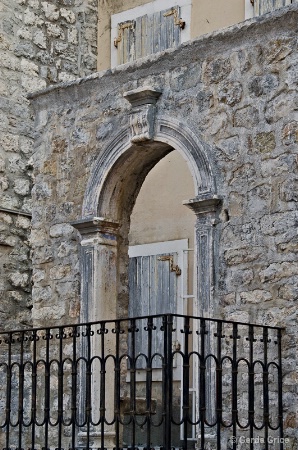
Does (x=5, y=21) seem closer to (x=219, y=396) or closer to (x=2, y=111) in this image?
(x=2, y=111)

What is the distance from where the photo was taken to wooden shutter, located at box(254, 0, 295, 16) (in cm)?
1120

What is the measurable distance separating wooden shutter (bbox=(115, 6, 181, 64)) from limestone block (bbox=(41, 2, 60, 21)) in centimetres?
75

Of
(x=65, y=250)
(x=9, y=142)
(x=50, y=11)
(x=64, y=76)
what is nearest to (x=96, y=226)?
(x=65, y=250)

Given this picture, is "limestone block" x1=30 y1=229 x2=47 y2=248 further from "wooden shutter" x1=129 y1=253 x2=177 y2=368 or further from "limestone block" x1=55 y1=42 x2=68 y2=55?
"limestone block" x1=55 y1=42 x2=68 y2=55

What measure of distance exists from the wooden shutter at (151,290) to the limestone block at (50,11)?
2705 millimetres

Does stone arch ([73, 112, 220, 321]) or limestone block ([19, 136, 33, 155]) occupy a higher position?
limestone block ([19, 136, 33, 155])

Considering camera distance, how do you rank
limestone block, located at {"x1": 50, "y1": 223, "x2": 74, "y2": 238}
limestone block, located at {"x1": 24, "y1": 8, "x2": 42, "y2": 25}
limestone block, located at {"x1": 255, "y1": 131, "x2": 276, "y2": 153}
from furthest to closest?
limestone block, located at {"x1": 24, "y1": 8, "x2": 42, "y2": 25}, limestone block, located at {"x1": 50, "y1": 223, "x2": 74, "y2": 238}, limestone block, located at {"x1": 255, "y1": 131, "x2": 276, "y2": 153}

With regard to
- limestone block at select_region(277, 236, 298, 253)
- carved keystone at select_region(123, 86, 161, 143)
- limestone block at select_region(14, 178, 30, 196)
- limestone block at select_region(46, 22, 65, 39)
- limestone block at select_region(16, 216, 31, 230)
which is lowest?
limestone block at select_region(277, 236, 298, 253)

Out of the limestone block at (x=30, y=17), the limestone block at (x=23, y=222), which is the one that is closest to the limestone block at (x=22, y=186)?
the limestone block at (x=23, y=222)

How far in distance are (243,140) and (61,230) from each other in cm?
213

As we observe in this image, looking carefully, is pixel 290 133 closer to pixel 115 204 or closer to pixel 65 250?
pixel 115 204

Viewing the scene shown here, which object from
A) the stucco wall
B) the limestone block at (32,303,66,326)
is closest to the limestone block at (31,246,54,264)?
the stucco wall

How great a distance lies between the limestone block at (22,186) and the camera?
38.1ft

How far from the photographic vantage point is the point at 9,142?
38.2 ft
